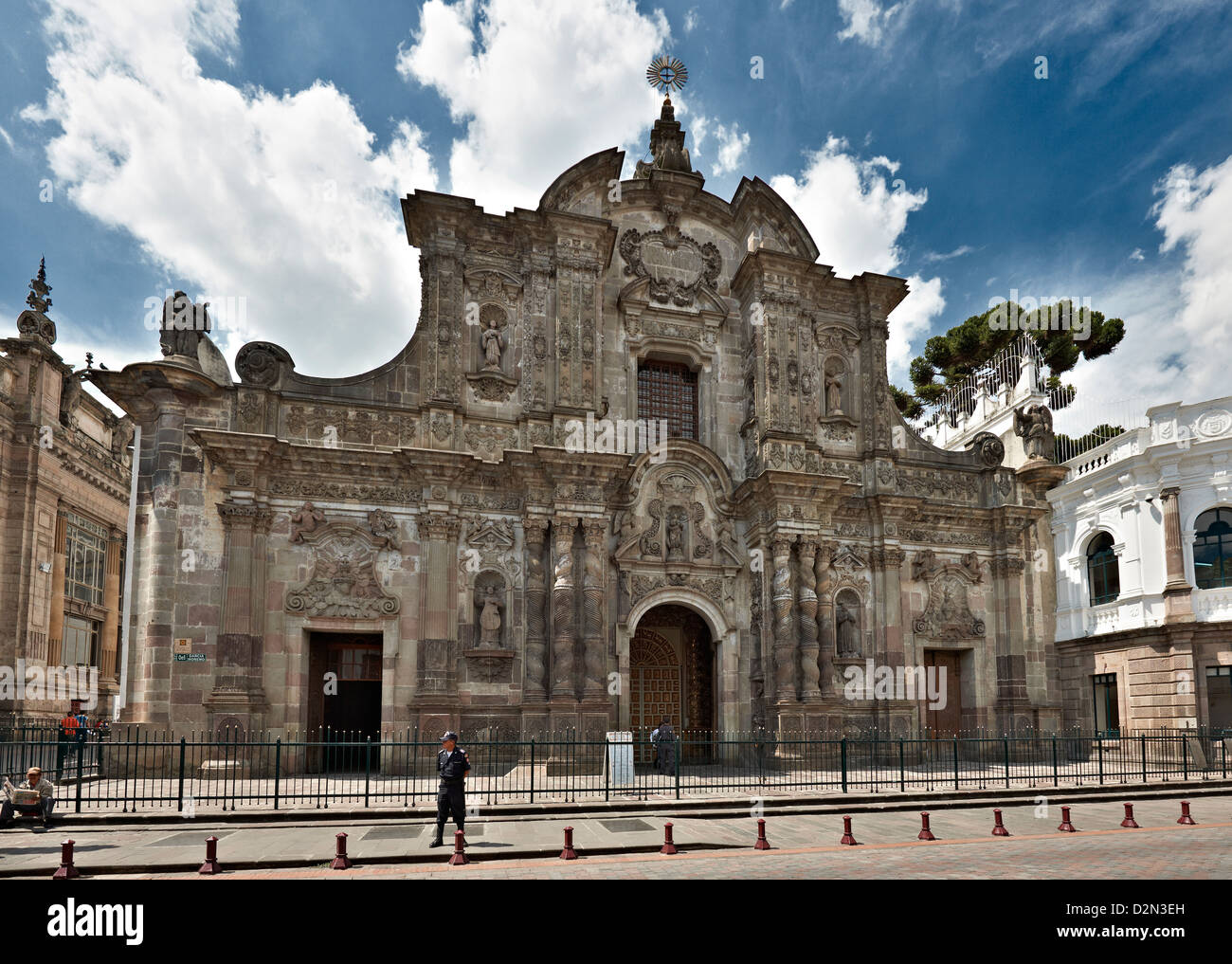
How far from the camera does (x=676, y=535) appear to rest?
22.2m

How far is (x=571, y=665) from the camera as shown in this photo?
65.2 feet

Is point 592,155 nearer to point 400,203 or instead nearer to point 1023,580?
point 400,203

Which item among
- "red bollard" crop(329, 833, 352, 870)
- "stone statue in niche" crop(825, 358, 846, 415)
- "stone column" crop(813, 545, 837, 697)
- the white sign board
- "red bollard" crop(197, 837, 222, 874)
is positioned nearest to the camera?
"red bollard" crop(197, 837, 222, 874)

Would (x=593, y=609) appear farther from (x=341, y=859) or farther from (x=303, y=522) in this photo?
(x=341, y=859)

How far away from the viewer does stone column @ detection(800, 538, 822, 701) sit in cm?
2130

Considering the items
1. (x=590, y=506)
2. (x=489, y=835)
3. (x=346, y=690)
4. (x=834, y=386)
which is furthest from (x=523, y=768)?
(x=834, y=386)

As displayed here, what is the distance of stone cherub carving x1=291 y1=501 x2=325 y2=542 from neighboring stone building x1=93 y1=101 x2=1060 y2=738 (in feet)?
0.26

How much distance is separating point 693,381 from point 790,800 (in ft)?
42.3

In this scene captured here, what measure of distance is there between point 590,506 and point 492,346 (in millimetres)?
4900

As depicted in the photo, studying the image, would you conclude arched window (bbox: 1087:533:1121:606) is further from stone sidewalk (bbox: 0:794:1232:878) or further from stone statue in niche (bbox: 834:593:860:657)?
stone sidewalk (bbox: 0:794:1232:878)

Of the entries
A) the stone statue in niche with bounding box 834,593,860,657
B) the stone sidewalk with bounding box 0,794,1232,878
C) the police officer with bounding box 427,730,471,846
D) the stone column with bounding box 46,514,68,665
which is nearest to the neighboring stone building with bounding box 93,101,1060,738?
the stone statue in niche with bounding box 834,593,860,657

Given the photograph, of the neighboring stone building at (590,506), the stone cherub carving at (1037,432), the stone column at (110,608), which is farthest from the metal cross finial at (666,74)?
the stone column at (110,608)

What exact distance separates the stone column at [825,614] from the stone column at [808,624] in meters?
0.15

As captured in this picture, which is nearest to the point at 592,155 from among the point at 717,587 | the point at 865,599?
the point at 717,587
